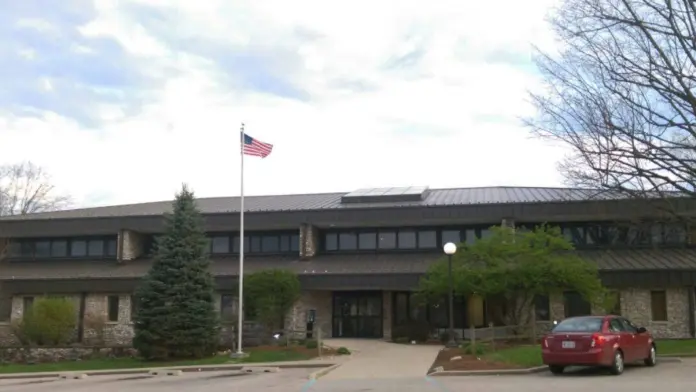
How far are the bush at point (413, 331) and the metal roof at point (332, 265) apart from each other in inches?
93.6

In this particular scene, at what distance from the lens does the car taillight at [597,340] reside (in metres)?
17.0

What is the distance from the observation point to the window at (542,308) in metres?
32.8

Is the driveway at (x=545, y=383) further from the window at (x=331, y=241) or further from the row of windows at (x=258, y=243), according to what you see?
the row of windows at (x=258, y=243)

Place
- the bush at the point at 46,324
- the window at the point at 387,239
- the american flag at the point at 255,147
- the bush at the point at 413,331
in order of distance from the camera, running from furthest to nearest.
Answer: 1. the window at the point at 387,239
2. the bush at the point at 413,331
3. the bush at the point at 46,324
4. the american flag at the point at 255,147

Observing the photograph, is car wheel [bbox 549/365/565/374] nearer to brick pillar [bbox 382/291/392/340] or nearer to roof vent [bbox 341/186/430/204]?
brick pillar [bbox 382/291/392/340]

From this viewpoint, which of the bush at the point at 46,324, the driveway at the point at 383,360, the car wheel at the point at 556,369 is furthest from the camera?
the bush at the point at 46,324

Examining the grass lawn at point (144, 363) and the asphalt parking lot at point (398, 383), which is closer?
the asphalt parking lot at point (398, 383)

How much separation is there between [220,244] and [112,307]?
6524 millimetres

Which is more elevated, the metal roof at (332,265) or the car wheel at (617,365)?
the metal roof at (332,265)

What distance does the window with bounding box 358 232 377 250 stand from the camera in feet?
124

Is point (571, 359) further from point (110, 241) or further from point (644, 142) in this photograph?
point (110, 241)

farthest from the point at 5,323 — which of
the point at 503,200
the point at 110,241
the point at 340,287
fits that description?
the point at 503,200

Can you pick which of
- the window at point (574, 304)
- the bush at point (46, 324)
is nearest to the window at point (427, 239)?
the window at point (574, 304)

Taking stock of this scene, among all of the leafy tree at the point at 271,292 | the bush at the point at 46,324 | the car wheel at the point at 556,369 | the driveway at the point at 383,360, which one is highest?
the leafy tree at the point at 271,292
